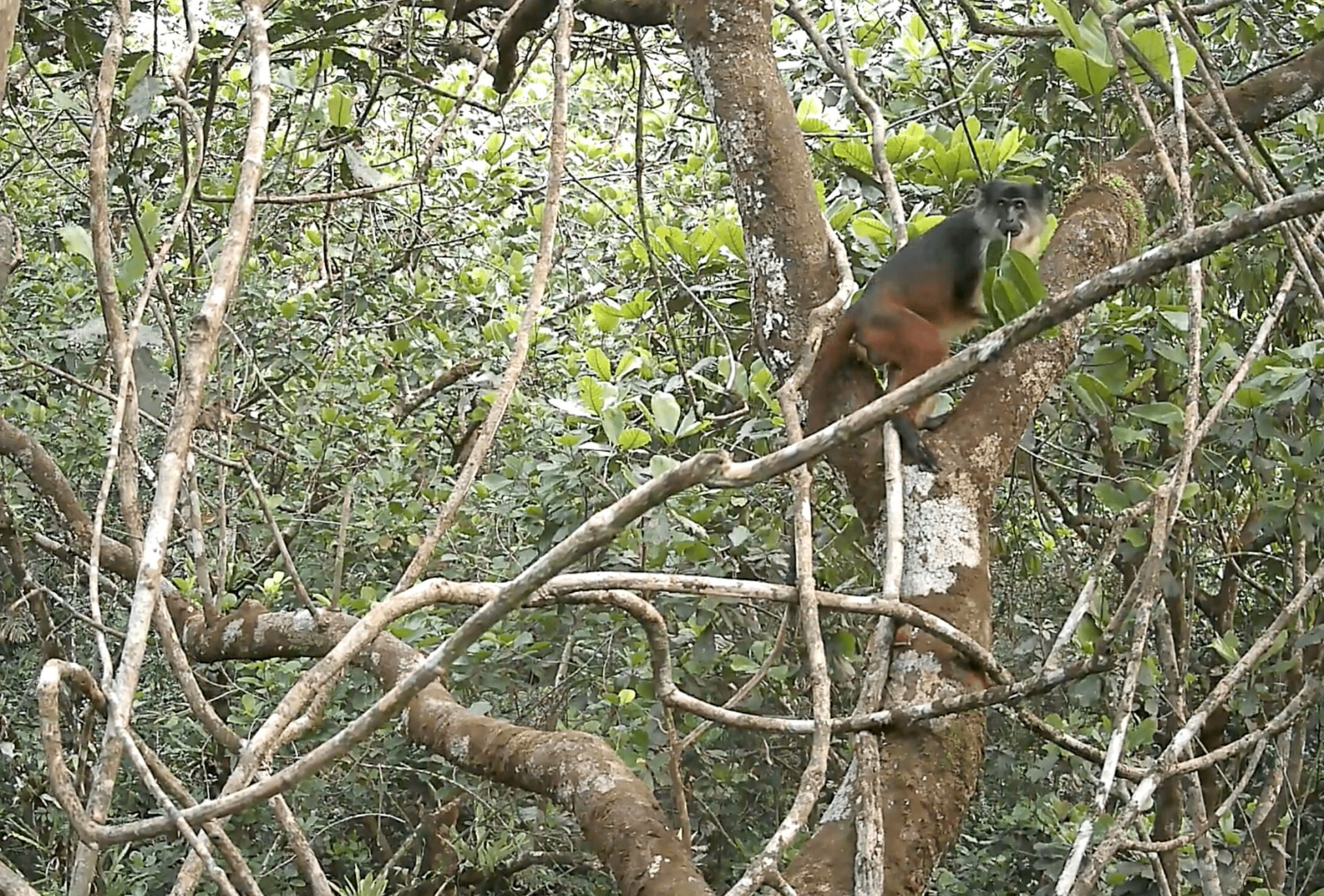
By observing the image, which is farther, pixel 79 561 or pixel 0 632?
pixel 0 632

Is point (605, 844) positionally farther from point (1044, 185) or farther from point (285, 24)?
point (1044, 185)

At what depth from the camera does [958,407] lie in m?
1.67

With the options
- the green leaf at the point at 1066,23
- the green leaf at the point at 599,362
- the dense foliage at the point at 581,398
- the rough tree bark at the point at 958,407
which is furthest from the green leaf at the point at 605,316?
the green leaf at the point at 1066,23

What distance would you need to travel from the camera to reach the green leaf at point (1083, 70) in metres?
1.39

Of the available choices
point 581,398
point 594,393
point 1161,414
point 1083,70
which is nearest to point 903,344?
point 1161,414

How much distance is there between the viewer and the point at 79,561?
2.87m

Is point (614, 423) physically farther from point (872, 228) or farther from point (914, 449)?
point (914, 449)

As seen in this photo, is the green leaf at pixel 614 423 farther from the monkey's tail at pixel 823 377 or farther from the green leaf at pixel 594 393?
the monkey's tail at pixel 823 377

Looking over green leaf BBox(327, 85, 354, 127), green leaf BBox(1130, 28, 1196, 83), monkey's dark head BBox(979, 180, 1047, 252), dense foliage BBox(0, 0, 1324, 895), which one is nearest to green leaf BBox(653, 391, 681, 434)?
dense foliage BBox(0, 0, 1324, 895)

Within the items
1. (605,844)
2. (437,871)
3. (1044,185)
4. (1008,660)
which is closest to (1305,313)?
(1044,185)

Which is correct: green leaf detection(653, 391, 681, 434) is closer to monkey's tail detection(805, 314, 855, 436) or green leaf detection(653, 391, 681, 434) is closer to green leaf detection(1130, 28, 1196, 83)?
monkey's tail detection(805, 314, 855, 436)

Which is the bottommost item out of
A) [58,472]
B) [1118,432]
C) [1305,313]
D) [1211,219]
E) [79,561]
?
[79,561]

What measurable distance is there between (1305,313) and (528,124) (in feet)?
11.0

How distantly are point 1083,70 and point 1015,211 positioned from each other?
1376 mm
